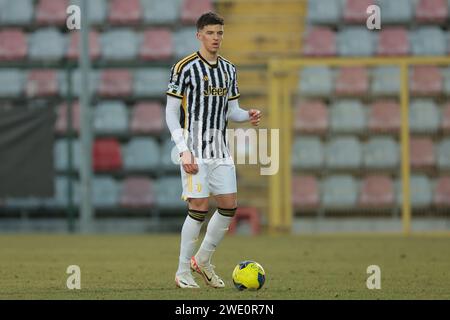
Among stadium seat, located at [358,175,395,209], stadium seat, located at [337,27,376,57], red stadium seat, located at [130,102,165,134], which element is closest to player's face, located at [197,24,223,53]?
stadium seat, located at [358,175,395,209]

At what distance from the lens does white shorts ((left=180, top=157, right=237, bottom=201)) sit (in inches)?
287

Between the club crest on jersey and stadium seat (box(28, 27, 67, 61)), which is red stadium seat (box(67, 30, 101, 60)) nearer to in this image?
stadium seat (box(28, 27, 67, 61))

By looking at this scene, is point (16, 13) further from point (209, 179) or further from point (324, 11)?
point (209, 179)

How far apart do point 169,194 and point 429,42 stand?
4484mm

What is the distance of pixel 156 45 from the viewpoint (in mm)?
16344

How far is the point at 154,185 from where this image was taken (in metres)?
15.1

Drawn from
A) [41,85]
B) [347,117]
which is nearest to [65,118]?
[41,85]

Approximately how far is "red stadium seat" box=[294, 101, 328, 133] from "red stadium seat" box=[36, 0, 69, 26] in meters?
4.38

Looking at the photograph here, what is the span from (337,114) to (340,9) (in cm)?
241

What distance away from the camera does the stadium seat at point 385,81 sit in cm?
1441

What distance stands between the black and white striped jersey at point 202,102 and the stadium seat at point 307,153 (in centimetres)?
700

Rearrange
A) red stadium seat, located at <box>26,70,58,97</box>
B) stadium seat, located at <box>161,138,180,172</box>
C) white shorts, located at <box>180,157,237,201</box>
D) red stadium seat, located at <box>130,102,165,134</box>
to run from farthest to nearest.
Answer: red stadium seat, located at <box>130,102,165,134</box> < red stadium seat, located at <box>26,70,58,97</box> < stadium seat, located at <box>161,138,180,172</box> < white shorts, located at <box>180,157,237,201</box>

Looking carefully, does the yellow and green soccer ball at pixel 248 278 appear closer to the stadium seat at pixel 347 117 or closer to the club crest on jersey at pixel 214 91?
the club crest on jersey at pixel 214 91

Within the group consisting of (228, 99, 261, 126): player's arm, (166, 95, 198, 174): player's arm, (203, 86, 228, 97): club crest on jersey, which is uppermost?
(203, 86, 228, 97): club crest on jersey
